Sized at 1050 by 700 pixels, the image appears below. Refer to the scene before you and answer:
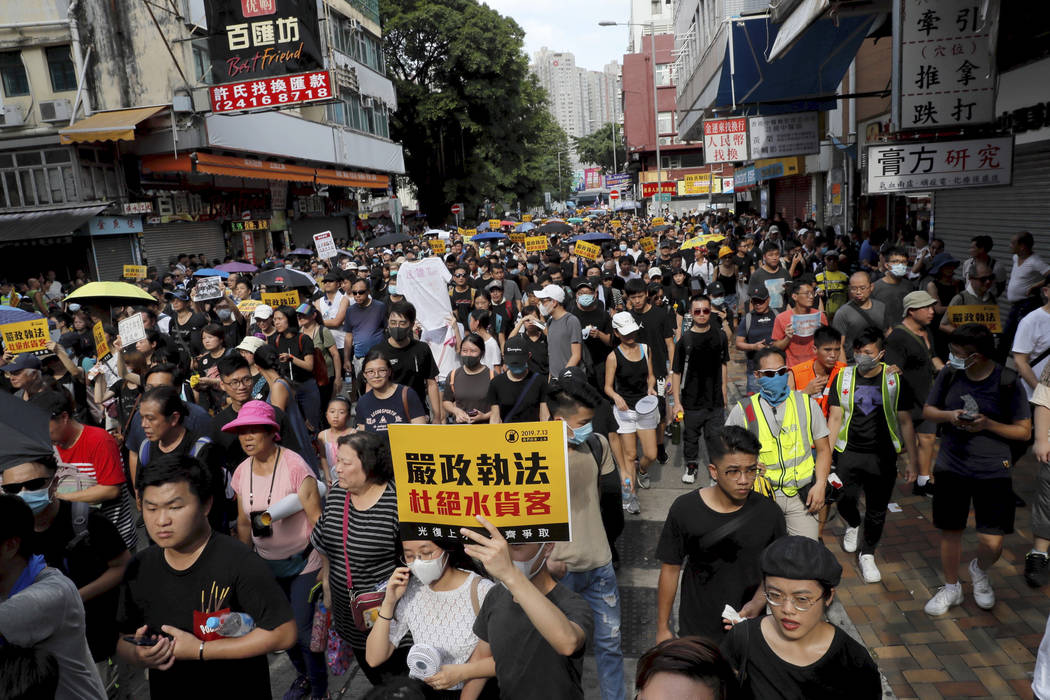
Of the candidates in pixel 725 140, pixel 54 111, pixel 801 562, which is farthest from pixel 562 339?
pixel 54 111

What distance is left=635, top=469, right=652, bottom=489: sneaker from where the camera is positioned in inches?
301

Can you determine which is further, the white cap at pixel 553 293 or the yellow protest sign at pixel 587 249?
the yellow protest sign at pixel 587 249

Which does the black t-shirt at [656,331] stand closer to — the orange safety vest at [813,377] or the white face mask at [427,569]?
the orange safety vest at [813,377]

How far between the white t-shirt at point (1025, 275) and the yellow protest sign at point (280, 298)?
8526mm

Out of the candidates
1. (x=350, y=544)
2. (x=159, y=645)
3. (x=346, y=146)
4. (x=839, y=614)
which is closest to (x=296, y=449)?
(x=350, y=544)

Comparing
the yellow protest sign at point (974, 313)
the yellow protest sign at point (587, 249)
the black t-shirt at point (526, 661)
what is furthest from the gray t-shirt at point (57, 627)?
the yellow protest sign at point (587, 249)

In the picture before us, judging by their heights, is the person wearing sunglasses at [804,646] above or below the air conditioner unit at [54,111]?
below

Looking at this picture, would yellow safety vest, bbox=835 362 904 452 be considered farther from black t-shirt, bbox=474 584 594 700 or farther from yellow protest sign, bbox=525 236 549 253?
yellow protest sign, bbox=525 236 549 253

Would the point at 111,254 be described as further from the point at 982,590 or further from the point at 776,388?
the point at 982,590

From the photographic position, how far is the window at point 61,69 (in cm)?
2083

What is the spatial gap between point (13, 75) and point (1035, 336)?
963 inches

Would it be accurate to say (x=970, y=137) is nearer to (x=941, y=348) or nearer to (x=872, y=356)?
(x=941, y=348)

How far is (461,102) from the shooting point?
4447 centimetres

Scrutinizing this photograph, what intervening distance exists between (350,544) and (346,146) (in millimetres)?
31845
